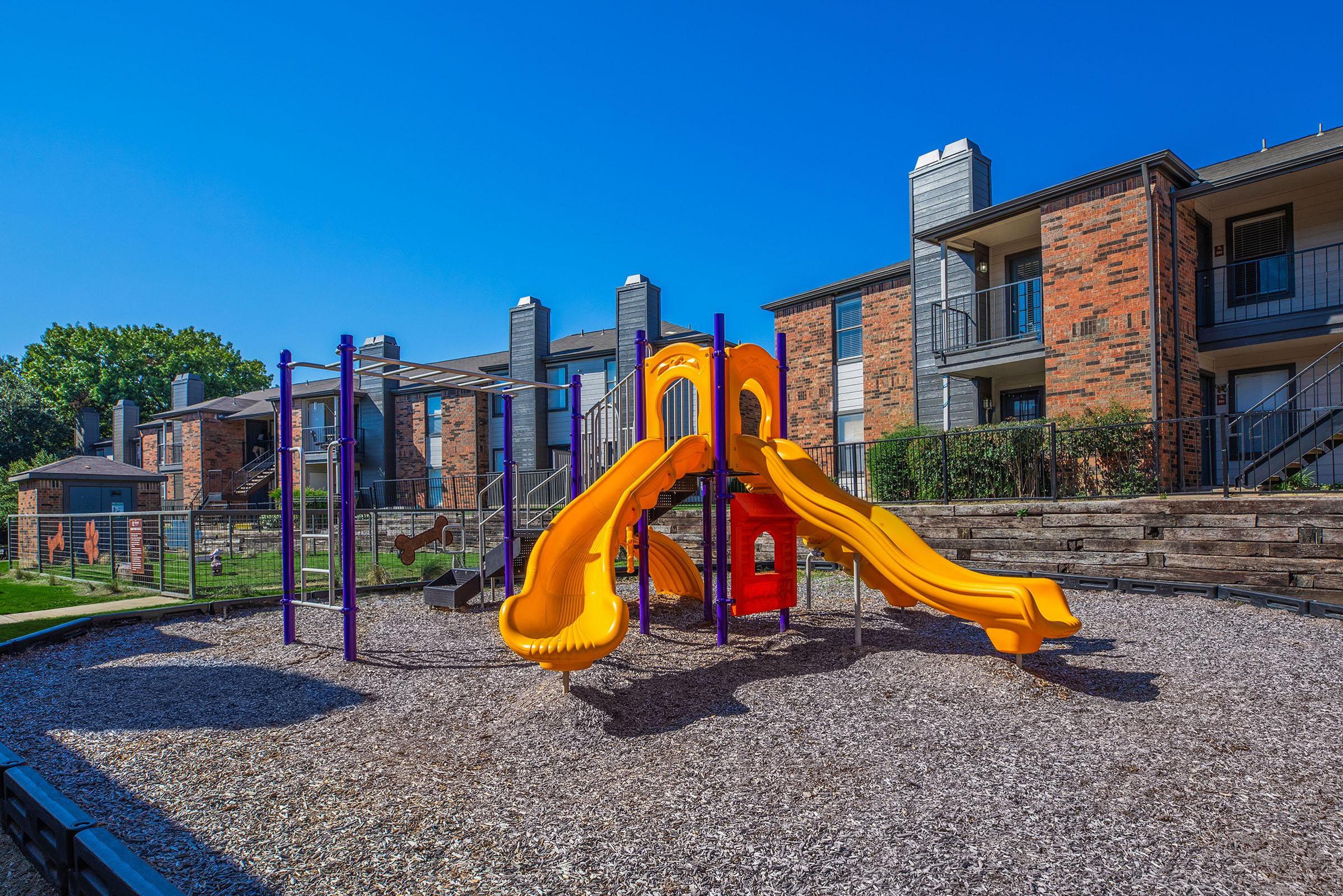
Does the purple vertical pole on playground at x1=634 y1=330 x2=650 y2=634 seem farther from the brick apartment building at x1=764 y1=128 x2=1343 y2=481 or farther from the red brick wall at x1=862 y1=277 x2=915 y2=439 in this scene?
the red brick wall at x1=862 y1=277 x2=915 y2=439

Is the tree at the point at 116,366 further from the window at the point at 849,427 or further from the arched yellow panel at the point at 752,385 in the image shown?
the arched yellow panel at the point at 752,385

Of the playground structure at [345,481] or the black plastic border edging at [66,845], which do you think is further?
the playground structure at [345,481]

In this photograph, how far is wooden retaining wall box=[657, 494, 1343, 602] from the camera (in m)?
9.10

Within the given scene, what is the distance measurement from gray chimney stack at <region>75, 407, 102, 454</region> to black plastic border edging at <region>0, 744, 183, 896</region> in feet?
157

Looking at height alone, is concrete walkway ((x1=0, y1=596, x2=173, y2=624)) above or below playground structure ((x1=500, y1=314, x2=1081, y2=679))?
below

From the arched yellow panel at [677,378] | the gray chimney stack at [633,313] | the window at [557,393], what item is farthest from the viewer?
the window at [557,393]

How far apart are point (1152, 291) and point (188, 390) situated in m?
43.8

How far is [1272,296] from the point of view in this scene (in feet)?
49.4

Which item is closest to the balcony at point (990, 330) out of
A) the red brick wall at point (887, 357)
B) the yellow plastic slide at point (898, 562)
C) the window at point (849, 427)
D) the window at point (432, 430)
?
the red brick wall at point (887, 357)

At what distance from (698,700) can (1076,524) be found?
25.8 feet

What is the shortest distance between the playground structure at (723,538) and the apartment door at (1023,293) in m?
9.65

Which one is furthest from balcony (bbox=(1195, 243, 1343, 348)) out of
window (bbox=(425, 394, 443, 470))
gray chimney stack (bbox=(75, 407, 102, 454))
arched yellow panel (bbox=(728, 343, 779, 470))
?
gray chimney stack (bbox=(75, 407, 102, 454))

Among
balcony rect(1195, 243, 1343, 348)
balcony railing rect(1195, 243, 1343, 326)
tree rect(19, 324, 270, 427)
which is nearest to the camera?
balcony rect(1195, 243, 1343, 348)

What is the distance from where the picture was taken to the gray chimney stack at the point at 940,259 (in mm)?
17953
